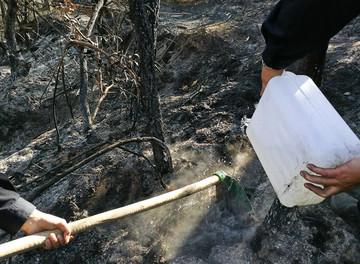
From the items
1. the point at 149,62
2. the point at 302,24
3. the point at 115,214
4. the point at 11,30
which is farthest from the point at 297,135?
the point at 11,30

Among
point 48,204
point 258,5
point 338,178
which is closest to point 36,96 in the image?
point 48,204

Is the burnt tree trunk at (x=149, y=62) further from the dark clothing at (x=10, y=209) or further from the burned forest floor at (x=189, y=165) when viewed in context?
the dark clothing at (x=10, y=209)

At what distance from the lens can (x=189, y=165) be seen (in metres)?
2.66

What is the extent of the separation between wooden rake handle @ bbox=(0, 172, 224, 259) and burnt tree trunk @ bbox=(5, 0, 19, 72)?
358 cm

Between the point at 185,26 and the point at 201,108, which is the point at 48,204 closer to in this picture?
the point at 201,108

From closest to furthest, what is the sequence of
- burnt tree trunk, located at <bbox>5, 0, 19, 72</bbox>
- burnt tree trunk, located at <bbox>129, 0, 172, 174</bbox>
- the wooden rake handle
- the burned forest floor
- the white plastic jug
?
the white plastic jug, the wooden rake handle, burnt tree trunk, located at <bbox>129, 0, 172, 174</bbox>, the burned forest floor, burnt tree trunk, located at <bbox>5, 0, 19, 72</bbox>

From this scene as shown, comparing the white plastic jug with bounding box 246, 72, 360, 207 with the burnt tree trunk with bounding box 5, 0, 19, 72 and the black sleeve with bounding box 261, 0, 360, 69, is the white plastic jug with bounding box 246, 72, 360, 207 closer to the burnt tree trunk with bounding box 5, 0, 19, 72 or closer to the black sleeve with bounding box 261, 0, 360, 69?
the black sleeve with bounding box 261, 0, 360, 69

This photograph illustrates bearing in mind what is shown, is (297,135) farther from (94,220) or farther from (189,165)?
(189,165)

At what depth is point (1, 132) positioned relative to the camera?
420cm

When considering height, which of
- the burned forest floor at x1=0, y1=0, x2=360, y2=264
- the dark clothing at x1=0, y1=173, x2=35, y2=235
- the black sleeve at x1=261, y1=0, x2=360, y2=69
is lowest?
the burned forest floor at x1=0, y1=0, x2=360, y2=264

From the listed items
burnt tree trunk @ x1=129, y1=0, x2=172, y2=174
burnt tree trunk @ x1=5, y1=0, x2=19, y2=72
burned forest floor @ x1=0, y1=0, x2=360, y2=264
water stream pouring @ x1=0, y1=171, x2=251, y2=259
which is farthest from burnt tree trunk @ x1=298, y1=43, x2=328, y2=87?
burnt tree trunk @ x1=5, y1=0, x2=19, y2=72


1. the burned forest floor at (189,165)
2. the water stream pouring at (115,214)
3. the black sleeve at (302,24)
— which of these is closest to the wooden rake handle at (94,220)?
the water stream pouring at (115,214)

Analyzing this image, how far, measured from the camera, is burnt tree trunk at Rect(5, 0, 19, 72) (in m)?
3.96

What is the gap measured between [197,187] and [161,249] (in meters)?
0.58
